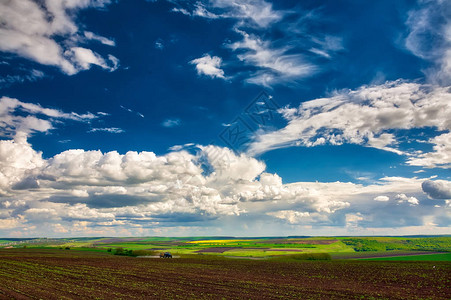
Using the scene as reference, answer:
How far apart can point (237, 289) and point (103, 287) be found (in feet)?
49.2

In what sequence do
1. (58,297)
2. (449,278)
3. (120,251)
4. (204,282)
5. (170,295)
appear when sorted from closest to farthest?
(58,297)
(170,295)
(204,282)
(449,278)
(120,251)

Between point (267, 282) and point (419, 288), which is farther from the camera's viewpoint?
point (267, 282)

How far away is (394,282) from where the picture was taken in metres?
42.3

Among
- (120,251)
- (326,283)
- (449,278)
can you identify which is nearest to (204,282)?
(326,283)

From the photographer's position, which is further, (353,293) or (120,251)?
(120,251)

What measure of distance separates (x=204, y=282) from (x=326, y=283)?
16.1 metres

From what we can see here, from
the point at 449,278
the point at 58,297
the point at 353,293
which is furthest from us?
the point at 449,278

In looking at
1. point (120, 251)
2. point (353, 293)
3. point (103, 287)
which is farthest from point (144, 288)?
point (120, 251)

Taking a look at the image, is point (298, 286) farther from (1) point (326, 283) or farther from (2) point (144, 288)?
(2) point (144, 288)

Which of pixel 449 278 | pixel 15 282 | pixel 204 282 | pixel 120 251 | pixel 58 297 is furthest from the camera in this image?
pixel 120 251

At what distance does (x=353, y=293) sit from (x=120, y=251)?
104 metres

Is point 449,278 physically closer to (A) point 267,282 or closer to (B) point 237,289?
(A) point 267,282

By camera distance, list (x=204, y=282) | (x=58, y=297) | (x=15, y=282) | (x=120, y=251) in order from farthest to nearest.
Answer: (x=120, y=251), (x=204, y=282), (x=15, y=282), (x=58, y=297)

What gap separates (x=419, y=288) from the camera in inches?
1471
